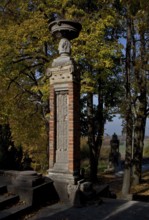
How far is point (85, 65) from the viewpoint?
46.0 feet

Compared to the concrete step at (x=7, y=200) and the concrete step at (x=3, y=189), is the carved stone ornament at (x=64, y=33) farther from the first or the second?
the concrete step at (x=7, y=200)

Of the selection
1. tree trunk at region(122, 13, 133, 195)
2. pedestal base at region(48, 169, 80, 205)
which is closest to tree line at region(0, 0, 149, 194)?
tree trunk at region(122, 13, 133, 195)

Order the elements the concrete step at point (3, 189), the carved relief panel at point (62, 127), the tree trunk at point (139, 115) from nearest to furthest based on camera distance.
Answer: the concrete step at point (3, 189)
the carved relief panel at point (62, 127)
the tree trunk at point (139, 115)

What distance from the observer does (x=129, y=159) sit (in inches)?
568

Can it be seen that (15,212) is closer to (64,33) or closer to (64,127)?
(64,127)

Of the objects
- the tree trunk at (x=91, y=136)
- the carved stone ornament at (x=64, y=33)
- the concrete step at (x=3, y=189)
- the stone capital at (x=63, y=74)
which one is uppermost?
the carved stone ornament at (x=64, y=33)

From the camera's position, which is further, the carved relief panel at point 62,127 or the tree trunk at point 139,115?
the tree trunk at point 139,115

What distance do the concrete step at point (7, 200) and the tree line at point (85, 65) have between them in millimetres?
5225

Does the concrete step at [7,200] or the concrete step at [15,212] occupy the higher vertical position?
the concrete step at [7,200]

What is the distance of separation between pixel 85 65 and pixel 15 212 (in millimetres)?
8333

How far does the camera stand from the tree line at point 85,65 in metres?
12.5

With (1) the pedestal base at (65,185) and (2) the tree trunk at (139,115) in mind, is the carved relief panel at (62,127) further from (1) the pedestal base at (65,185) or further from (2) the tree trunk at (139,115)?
(2) the tree trunk at (139,115)

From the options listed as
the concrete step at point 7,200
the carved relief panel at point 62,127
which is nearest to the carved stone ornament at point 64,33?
the carved relief panel at point 62,127

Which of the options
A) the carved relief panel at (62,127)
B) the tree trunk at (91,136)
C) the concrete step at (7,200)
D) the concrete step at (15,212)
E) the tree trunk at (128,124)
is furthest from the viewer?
the tree trunk at (91,136)
